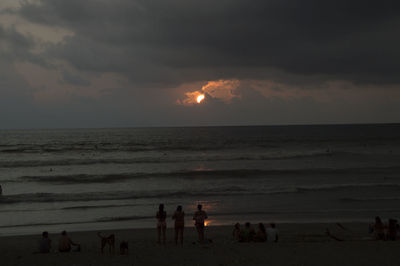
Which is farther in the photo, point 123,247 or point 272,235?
point 272,235

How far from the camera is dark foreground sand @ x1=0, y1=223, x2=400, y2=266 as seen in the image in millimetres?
9734

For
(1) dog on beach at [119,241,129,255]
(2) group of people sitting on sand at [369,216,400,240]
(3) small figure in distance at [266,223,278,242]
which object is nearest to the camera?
(1) dog on beach at [119,241,129,255]

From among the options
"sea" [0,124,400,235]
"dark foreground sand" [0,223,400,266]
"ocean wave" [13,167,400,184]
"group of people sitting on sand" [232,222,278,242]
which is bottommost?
"dark foreground sand" [0,223,400,266]

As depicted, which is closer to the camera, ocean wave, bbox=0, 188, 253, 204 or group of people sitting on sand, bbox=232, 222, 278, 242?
group of people sitting on sand, bbox=232, 222, 278, 242

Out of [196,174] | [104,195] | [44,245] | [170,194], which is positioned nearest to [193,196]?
[170,194]

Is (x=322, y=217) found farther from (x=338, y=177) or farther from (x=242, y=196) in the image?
(x=338, y=177)

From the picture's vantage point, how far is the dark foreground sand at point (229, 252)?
9.73 meters

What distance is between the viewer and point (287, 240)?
1222 cm

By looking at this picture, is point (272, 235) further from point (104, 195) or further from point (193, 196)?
point (104, 195)

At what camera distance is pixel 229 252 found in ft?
34.3

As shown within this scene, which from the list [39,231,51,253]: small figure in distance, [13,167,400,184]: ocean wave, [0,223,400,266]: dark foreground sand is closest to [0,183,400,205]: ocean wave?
[13,167,400,184]: ocean wave

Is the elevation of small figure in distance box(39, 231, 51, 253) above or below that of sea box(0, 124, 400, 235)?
below

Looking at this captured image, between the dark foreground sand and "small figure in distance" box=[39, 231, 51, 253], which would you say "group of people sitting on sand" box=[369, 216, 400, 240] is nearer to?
the dark foreground sand

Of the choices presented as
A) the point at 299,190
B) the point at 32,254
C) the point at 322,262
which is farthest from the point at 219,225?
the point at 299,190
